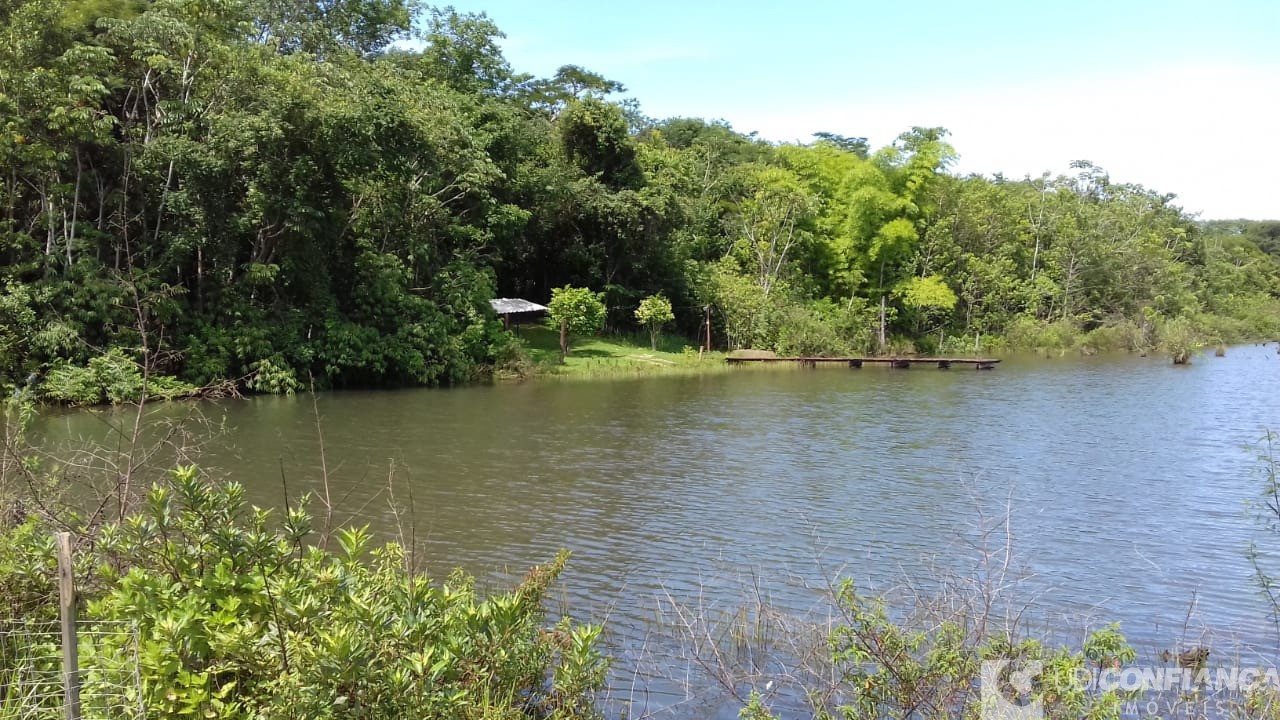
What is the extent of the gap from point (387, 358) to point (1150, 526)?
1876cm

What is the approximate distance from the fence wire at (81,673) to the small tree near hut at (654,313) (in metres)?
28.5

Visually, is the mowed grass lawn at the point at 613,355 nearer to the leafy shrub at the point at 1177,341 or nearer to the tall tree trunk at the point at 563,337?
the tall tree trunk at the point at 563,337

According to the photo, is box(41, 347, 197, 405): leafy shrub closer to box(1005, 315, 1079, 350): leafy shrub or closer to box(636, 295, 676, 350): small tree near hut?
box(636, 295, 676, 350): small tree near hut

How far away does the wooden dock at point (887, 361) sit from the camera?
32.4 m

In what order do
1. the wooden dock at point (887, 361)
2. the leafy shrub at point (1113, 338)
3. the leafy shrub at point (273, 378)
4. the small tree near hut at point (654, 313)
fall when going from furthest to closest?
the leafy shrub at point (1113, 338)
the small tree near hut at point (654, 313)
the wooden dock at point (887, 361)
the leafy shrub at point (273, 378)

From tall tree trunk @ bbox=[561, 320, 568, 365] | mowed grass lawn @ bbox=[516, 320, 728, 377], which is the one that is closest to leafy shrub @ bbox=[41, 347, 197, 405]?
mowed grass lawn @ bbox=[516, 320, 728, 377]

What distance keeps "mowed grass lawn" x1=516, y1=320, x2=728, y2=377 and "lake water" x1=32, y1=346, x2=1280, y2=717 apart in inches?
213

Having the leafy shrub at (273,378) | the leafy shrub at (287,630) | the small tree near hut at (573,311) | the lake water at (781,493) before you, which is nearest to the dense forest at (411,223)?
the leafy shrub at (273,378)

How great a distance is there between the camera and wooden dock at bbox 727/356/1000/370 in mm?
32406

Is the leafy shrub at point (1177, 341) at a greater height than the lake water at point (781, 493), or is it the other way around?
the leafy shrub at point (1177, 341)

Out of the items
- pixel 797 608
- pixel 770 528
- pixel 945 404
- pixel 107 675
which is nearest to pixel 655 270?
pixel 945 404

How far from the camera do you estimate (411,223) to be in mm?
25172
